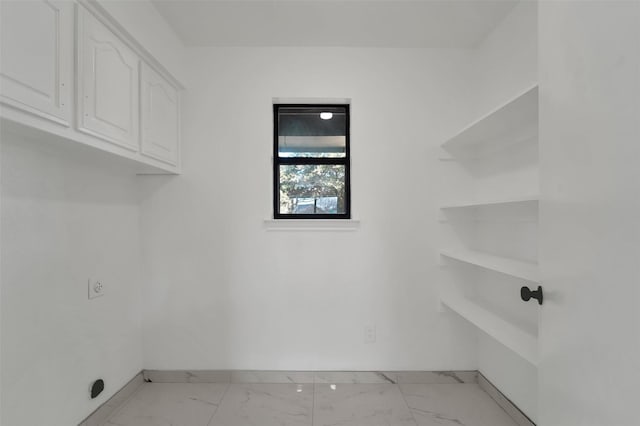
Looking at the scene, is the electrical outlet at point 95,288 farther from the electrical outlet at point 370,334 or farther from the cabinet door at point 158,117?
the electrical outlet at point 370,334

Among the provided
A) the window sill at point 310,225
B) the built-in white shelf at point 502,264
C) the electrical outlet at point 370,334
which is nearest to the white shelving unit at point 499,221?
the built-in white shelf at point 502,264

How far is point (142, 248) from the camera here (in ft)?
6.54

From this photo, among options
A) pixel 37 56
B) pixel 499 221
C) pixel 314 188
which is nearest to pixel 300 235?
pixel 314 188

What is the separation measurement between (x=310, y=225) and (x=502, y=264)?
117 cm

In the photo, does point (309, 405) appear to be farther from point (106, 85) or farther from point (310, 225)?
point (106, 85)

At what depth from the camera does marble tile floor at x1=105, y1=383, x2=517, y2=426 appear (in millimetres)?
1591

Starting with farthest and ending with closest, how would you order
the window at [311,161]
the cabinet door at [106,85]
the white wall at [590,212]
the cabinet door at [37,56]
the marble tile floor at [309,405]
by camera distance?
1. the window at [311,161]
2. the marble tile floor at [309,405]
3. the cabinet door at [106,85]
4. the cabinet door at [37,56]
5. the white wall at [590,212]

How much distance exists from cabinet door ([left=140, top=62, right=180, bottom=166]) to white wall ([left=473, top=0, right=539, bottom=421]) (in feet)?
6.68

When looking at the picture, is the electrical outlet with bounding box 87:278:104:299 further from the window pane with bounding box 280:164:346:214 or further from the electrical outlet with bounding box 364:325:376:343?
the electrical outlet with bounding box 364:325:376:343

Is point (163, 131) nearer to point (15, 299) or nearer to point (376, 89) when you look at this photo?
point (15, 299)

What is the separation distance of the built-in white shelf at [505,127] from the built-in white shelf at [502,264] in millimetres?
665

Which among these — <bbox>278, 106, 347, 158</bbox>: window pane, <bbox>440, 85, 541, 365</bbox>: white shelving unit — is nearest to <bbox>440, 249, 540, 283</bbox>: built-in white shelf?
<bbox>440, 85, 541, 365</bbox>: white shelving unit

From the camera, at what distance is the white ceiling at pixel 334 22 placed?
63.7 inches

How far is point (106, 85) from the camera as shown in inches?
50.9
